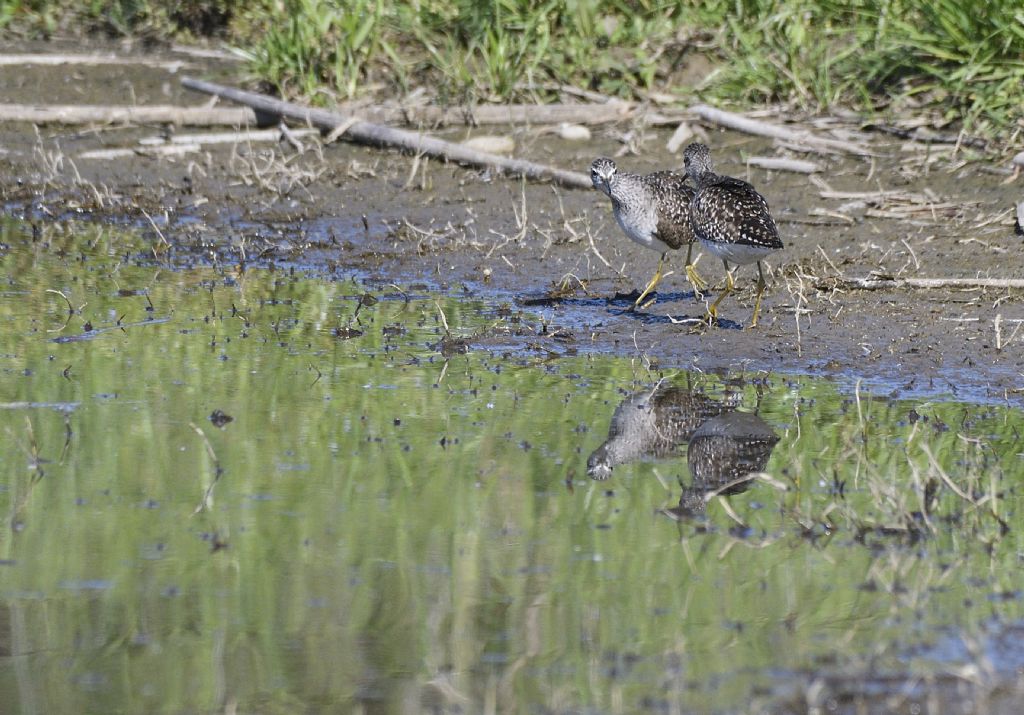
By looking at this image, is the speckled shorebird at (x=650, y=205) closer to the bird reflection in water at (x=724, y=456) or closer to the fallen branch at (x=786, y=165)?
the bird reflection in water at (x=724, y=456)

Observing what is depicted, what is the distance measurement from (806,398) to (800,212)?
4.01 metres

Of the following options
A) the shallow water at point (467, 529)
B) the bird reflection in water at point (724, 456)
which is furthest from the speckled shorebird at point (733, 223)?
the bird reflection in water at point (724, 456)

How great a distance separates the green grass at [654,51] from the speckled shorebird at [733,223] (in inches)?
166

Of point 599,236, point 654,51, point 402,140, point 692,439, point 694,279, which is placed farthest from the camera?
point 654,51

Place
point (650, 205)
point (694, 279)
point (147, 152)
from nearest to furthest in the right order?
point (650, 205) → point (694, 279) → point (147, 152)

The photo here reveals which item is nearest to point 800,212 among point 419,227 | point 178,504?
point 419,227

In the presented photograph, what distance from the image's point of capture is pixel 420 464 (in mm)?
6137

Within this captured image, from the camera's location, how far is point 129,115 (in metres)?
13.9

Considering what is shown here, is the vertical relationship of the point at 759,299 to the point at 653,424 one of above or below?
above

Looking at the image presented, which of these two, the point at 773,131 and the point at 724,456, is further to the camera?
the point at 773,131

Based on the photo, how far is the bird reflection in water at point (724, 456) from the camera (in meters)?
5.65

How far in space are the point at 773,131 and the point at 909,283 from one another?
362 cm

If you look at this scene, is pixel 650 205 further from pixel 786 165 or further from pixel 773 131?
pixel 773 131

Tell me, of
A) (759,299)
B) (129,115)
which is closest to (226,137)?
(129,115)
